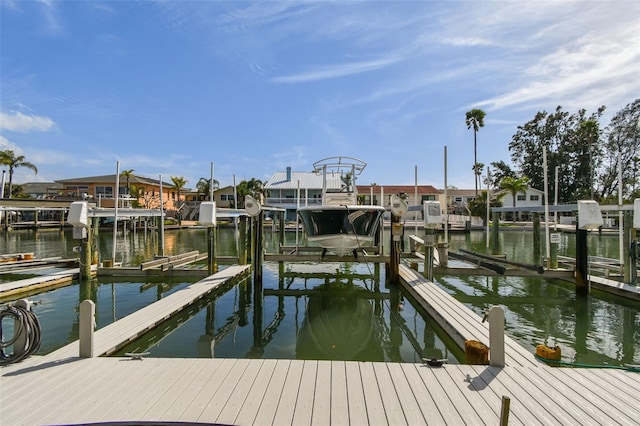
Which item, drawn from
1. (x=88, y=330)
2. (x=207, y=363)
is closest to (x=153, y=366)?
(x=207, y=363)

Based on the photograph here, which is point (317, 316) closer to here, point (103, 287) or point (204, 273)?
point (204, 273)

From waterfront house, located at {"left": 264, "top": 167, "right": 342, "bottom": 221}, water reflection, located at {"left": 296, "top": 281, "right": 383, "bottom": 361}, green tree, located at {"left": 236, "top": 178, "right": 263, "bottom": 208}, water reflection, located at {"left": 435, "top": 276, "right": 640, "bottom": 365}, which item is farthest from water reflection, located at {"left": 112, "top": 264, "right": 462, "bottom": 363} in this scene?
green tree, located at {"left": 236, "top": 178, "right": 263, "bottom": 208}

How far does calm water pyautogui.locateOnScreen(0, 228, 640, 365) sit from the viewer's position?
6.34m

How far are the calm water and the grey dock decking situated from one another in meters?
1.78

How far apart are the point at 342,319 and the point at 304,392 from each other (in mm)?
4788

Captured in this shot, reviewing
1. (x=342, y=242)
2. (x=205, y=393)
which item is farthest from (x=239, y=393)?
(x=342, y=242)

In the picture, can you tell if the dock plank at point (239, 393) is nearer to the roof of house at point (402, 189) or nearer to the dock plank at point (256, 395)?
the dock plank at point (256, 395)

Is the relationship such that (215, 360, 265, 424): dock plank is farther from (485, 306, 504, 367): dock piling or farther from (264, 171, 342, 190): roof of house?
(264, 171, 342, 190): roof of house

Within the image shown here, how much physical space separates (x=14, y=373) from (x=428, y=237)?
27.6 feet

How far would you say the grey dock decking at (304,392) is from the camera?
10.6 ft

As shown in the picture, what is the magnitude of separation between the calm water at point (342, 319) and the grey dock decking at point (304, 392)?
1.78 m

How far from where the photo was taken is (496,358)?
14.4 ft

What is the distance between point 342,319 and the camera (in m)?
8.37

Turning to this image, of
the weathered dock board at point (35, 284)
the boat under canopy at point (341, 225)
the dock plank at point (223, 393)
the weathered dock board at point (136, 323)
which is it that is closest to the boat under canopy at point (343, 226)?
the boat under canopy at point (341, 225)
